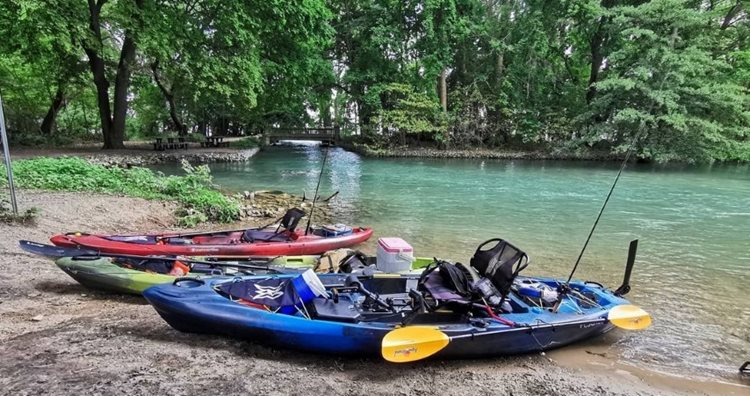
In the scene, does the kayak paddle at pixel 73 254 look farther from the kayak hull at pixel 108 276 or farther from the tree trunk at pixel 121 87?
the tree trunk at pixel 121 87

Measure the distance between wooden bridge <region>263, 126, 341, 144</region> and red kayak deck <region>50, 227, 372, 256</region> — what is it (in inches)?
1043

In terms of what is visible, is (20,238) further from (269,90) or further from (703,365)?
(269,90)

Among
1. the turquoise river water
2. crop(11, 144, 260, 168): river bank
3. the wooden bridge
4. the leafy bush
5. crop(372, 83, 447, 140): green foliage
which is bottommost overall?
the turquoise river water

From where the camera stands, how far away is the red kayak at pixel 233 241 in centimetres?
588

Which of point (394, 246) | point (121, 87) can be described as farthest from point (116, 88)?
point (394, 246)

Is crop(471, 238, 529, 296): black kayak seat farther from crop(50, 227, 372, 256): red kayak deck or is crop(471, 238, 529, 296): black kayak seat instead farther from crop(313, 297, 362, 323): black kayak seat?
crop(50, 227, 372, 256): red kayak deck

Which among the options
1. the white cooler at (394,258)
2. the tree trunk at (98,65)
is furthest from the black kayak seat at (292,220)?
the tree trunk at (98,65)

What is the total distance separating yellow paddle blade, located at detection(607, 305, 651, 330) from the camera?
448cm

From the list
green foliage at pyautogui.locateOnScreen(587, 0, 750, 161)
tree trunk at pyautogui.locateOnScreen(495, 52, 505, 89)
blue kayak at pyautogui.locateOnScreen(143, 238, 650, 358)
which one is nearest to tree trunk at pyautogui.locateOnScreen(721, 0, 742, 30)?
green foliage at pyautogui.locateOnScreen(587, 0, 750, 161)

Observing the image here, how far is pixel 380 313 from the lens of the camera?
162 inches

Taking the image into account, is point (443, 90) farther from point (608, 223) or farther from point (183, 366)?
point (183, 366)

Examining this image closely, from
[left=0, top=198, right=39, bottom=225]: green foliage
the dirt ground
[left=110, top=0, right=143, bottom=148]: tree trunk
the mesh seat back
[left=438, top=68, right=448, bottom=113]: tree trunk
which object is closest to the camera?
the dirt ground

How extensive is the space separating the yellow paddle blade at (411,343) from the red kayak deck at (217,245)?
3.45m

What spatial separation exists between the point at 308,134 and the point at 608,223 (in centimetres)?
2587
